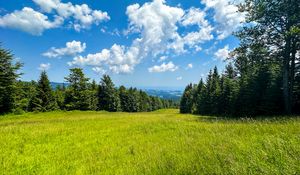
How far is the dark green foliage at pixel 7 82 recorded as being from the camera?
131 ft

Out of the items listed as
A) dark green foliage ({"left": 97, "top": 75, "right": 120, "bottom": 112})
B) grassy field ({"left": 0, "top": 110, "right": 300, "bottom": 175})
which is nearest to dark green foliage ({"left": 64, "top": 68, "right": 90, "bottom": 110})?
dark green foliage ({"left": 97, "top": 75, "right": 120, "bottom": 112})

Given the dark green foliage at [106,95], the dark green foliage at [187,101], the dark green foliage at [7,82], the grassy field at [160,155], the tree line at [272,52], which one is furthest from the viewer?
the dark green foliage at [187,101]

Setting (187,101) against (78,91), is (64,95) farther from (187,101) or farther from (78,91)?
(187,101)

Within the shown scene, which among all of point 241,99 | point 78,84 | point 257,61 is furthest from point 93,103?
point 257,61

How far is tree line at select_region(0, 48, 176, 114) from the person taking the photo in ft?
135

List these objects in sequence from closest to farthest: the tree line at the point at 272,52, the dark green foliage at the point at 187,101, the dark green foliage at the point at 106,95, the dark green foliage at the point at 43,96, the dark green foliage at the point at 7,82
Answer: the tree line at the point at 272,52 → the dark green foliage at the point at 7,82 → the dark green foliage at the point at 43,96 → the dark green foliage at the point at 106,95 → the dark green foliage at the point at 187,101

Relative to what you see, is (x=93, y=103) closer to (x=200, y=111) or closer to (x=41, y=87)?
(x=41, y=87)

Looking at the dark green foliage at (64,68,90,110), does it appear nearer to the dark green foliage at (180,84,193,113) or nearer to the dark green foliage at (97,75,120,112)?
the dark green foliage at (97,75,120,112)

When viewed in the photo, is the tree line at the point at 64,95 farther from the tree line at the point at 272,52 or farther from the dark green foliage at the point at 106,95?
the tree line at the point at 272,52

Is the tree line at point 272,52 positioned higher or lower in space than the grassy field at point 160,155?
higher

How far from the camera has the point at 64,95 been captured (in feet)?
258

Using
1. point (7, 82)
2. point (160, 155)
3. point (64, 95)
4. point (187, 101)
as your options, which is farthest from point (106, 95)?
point (160, 155)

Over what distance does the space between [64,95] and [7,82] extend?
3760 cm

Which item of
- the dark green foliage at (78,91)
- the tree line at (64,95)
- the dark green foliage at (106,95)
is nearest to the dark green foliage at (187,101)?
the tree line at (64,95)
